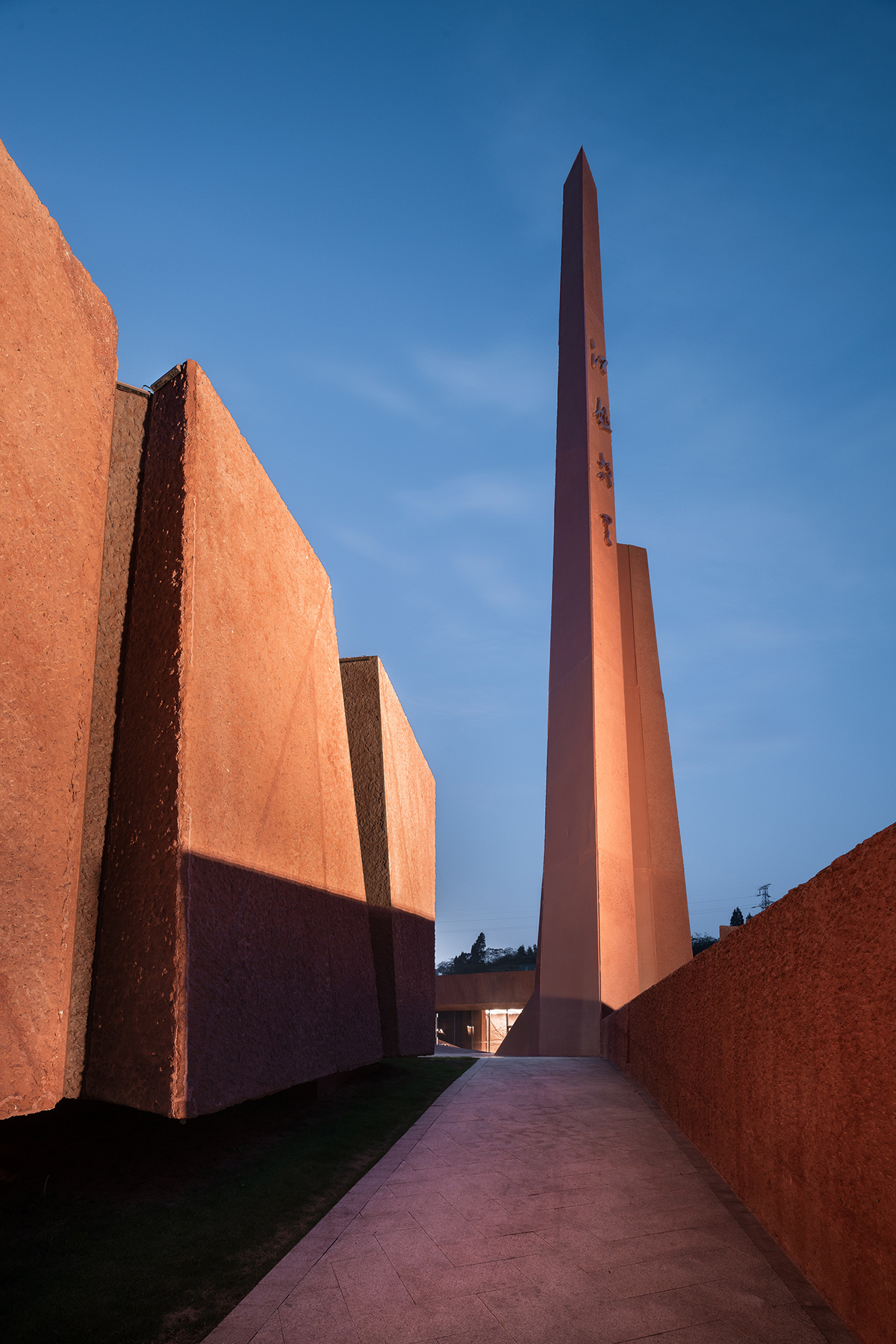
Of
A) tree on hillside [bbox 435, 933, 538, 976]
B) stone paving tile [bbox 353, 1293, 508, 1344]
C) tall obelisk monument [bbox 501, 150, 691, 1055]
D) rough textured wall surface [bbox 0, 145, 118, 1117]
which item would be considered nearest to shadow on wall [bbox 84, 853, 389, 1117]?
rough textured wall surface [bbox 0, 145, 118, 1117]

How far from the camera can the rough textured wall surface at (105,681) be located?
3627 mm

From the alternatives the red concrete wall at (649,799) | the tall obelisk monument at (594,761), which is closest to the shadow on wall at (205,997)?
the tall obelisk monument at (594,761)

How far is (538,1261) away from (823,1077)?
4.69ft

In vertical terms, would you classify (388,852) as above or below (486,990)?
above

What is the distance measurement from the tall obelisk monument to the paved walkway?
1115cm

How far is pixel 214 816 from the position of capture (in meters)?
4.02

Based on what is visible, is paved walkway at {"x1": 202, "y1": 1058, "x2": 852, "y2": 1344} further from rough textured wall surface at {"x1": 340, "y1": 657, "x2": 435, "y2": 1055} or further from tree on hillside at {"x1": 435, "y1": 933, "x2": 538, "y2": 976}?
tree on hillside at {"x1": 435, "y1": 933, "x2": 538, "y2": 976}

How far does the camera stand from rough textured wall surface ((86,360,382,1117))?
3586 millimetres

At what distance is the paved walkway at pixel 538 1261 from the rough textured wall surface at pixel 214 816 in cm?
87

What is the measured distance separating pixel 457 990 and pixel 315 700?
26.1 m

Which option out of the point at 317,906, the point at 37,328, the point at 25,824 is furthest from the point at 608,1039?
Result: the point at 37,328

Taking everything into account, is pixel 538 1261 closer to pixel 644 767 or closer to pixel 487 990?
pixel 644 767

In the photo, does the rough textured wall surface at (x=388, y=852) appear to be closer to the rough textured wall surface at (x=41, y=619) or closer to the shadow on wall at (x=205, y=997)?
the shadow on wall at (x=205, y=997)

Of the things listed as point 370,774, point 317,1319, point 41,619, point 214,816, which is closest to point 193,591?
point 41,619
